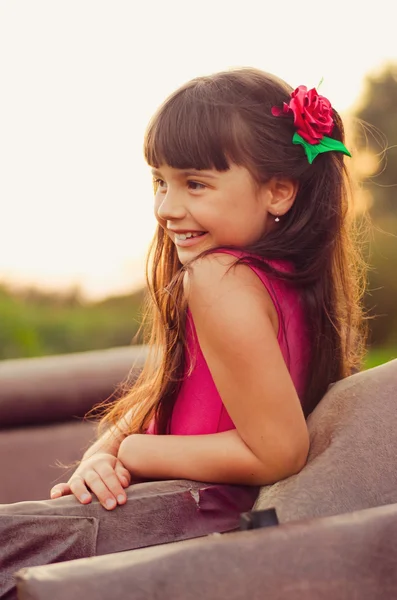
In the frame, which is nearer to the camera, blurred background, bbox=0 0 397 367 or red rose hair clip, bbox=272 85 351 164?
red rose hair clip, bbox=272 85 351 164

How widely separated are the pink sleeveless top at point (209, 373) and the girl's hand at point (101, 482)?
14 cm

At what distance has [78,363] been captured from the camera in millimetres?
2461

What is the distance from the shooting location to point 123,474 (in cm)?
121

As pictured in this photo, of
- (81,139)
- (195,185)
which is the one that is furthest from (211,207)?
(81,139)

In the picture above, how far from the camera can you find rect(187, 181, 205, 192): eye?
50.0 inches

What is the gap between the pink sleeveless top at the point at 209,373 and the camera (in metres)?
1.24

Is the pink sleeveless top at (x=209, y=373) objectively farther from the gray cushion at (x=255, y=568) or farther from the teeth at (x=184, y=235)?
the gray cushion at (x=255, y=568)

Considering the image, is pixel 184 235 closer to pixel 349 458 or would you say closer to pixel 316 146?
pixel 316 146

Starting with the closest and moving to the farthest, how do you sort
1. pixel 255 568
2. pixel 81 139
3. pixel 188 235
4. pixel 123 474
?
pixel 255 568 → pixel 123 474 → pixel 188 235 → pixel 81 139

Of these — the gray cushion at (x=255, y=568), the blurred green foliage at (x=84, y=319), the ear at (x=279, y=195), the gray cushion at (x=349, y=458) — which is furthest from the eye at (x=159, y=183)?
→ the blurred green foliage at (x=84, y=319)

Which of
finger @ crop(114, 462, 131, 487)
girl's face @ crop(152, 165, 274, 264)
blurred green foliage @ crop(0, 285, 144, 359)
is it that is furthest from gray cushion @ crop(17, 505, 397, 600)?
blurred green foliage @ crop(0, 285, 144, 359)

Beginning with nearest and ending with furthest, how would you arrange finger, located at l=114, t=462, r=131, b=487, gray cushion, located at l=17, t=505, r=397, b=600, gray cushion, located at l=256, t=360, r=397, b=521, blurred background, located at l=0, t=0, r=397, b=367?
1. gray cushion, located at l=17, t=505, r=397, b=600
2. gray cushion, located at l=256, t=360, r=397, b=521
3. finger, located at l=114, t=462, r=131, b=487
4. blurred background, located at l=0, t=0, r=397, b=367

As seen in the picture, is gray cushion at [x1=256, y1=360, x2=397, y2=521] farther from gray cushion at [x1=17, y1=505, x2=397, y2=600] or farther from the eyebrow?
the eyebrow

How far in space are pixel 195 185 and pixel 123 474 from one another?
0.47 metres
